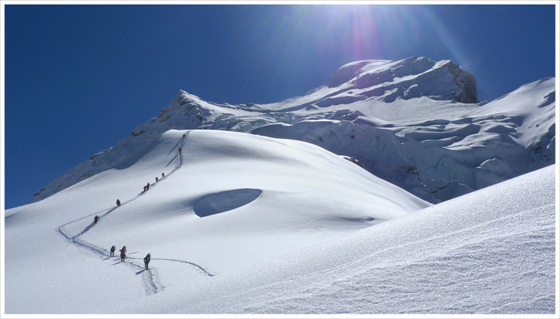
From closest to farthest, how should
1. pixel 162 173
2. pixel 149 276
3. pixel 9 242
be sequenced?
pixel 149 276 < pixel 9 242 < pixel 162 173

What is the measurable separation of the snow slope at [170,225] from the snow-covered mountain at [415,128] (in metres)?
16.3

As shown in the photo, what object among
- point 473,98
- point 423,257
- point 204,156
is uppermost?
point 473,98

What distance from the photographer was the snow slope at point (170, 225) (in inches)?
583

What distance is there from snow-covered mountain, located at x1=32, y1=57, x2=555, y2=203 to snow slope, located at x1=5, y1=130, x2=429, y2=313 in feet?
53.3

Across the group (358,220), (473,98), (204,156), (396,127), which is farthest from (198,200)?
(473,98)

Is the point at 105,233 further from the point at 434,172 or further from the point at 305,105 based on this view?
the point at 305,105

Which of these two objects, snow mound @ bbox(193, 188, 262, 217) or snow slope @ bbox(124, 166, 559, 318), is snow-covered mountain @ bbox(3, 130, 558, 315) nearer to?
snow slope @ bbox(124, 166, 559, 318)

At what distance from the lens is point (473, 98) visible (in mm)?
174625

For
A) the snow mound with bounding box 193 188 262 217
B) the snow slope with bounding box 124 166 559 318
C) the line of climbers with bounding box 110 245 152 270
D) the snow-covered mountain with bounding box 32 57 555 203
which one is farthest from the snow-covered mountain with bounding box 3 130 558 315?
the snow-covered mountain with bounding box 32 57 555 203

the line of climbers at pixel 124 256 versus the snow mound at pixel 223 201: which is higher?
the snow mound at pixel 223 201

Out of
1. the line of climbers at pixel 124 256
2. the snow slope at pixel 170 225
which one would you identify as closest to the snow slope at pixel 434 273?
the snow slope at pixel 170 225

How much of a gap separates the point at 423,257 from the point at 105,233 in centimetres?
2207

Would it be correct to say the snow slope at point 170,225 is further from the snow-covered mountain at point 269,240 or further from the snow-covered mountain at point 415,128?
the snow-covered mountain at point 415,128

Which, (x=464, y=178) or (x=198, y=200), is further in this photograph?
(x=464, y=178)
